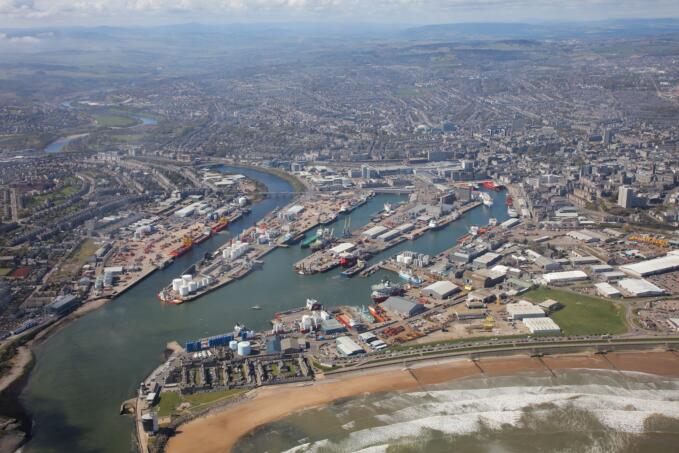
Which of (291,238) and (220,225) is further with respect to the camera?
(220,225)

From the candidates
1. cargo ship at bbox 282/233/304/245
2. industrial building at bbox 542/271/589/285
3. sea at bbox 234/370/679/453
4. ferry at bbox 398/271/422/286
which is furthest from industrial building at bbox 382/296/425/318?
cargo ship at bbox 282/233/304/245

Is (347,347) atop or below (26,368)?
atop

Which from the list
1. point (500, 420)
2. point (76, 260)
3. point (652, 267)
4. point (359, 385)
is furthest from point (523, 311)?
point (76, 260)

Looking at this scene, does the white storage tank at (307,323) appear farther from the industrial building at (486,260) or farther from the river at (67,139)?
the river at (67,139)

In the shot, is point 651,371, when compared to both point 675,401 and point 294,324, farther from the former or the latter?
point 294,324

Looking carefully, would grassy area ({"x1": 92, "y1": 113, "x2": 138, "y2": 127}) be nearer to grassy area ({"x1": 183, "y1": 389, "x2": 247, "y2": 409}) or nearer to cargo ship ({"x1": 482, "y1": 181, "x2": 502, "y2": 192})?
cargo ship ({"x1": 482, "y1": 181, "x2": 502, "y2": 192})

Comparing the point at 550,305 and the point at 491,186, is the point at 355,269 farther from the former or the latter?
the point at 491,186

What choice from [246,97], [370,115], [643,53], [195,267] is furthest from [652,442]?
[643,53]
